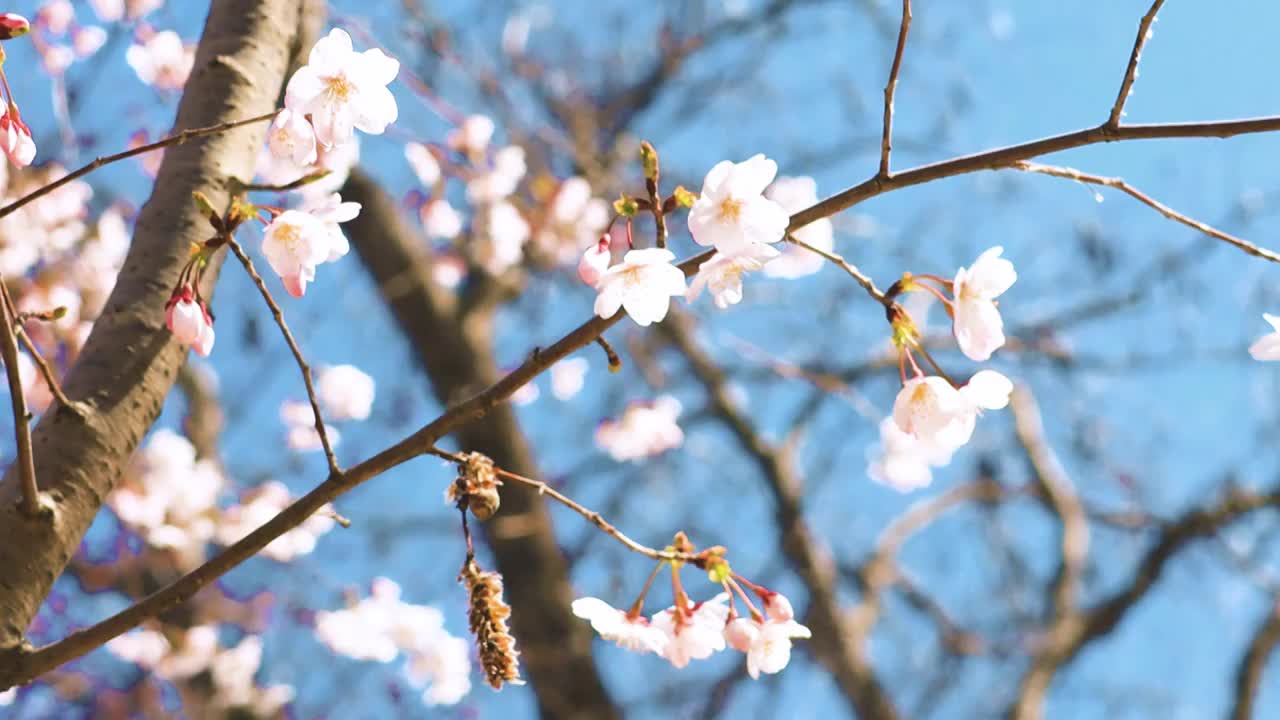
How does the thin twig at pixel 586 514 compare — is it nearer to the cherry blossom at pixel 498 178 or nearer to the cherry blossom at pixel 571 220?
the cherry blossom at pixel 498 178

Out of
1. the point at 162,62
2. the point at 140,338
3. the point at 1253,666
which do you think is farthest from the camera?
the point at 1253,666

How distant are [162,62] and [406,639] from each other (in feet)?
5.48

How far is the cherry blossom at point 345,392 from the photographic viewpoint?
3516 mm

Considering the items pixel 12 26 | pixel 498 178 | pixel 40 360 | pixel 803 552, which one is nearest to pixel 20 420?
pixel 40 360

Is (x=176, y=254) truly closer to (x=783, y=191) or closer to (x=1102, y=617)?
(x=783, y=191)

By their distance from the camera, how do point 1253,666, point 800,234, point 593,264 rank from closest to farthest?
point 593,264 < point 800,234 < point 1253,666

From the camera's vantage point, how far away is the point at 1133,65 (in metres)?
0.98

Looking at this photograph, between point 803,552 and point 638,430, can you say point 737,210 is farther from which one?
point 803,552

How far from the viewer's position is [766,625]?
1.19 metres

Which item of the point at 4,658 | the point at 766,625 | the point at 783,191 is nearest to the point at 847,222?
the point at 783,191

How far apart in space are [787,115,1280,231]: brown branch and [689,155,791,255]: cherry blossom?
0.25 ft

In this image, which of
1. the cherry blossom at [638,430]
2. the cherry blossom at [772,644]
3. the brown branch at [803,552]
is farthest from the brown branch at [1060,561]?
the cherry blossom at [772,644]

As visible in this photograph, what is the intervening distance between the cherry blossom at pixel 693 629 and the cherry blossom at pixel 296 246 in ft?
1.73

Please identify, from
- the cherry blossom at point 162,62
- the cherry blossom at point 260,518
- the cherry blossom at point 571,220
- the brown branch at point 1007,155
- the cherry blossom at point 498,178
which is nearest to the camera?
the brown branch at point 1007,155
